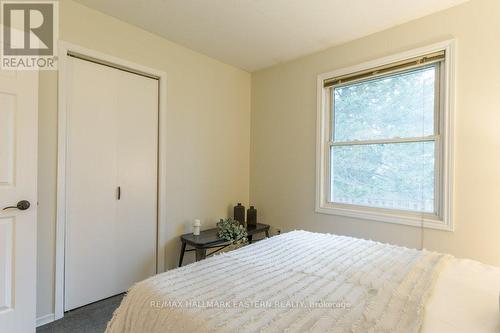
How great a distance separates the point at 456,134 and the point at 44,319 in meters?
3.44

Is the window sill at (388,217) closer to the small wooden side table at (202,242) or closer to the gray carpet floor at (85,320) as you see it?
the small wooden side table at (202,242)

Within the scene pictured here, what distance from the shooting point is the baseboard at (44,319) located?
1.93 metres

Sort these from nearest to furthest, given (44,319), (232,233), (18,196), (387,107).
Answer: (18,196)
(44,319)
(387,107)
(232,233)

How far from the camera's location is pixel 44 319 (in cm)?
196

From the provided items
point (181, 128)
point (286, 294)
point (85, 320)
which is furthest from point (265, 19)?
point (85, 320)

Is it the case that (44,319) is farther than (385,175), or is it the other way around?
(385,175)

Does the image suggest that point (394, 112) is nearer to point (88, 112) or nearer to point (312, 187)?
point (312, 187)

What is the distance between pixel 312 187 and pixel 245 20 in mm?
1781

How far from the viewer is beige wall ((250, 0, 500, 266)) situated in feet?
6.35

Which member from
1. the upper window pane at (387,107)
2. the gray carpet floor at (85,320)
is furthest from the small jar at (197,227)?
the upper window pane at (387,107)

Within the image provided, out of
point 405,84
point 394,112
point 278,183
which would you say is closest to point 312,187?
point 278,183

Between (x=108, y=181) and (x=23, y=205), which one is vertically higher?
(x=108, y=181)

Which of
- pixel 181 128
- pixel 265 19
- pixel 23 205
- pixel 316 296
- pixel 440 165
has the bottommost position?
pixel 316 296

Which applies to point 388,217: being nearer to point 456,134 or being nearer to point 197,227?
point 456,134
